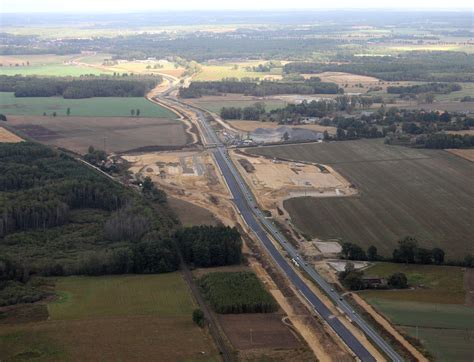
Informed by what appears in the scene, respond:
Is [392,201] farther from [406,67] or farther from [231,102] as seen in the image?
[406,67]

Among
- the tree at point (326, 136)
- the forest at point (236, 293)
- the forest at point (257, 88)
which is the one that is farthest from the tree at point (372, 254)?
the forest at point (257, 88)

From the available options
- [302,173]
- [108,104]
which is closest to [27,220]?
[302,173]

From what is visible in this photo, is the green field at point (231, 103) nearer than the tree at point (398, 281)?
No

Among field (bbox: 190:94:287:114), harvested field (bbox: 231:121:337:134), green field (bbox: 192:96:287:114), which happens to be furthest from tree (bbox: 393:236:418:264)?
field (bbox: 190:94:287:114)

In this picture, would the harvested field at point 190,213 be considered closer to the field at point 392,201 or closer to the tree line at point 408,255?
the field at point 392,201

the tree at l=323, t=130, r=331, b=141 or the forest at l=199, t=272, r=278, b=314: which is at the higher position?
the tree at l=323, t=130, r=331, b=141

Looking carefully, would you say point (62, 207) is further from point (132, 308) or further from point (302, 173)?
point (302, 173)

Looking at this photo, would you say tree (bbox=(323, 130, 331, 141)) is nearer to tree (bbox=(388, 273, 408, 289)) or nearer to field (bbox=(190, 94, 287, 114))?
field (bbox=(190, 94, 287, 114))
